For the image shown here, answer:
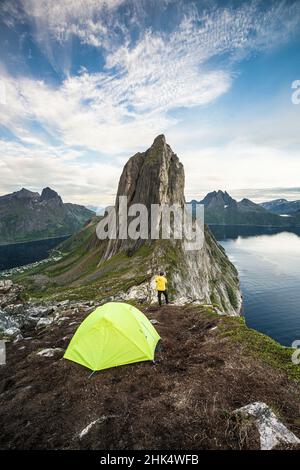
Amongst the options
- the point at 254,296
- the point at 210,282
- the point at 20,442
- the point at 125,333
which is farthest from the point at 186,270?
the point at 20,442

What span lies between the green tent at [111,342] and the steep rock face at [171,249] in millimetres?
51675

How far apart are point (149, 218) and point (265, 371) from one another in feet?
291

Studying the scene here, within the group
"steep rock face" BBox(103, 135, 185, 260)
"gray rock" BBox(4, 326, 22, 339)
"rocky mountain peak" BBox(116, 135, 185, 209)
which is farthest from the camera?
"rocky mountain peak" BBox(116, 135, 185, 209)

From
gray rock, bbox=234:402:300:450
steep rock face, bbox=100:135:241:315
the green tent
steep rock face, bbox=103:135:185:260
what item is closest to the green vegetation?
gray rock, bbox=234:402:300:450

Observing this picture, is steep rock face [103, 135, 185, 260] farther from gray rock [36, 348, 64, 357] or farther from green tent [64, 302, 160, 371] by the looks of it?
green tent [64, 302, 160, 371]

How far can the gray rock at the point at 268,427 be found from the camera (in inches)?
330

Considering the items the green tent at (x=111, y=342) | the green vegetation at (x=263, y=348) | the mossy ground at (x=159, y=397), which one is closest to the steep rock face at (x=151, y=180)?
the green vegetation at (x=263, y=348)

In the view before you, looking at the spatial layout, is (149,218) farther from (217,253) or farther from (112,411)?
(112,411)

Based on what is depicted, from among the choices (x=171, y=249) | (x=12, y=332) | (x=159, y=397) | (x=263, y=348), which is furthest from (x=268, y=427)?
(x=171, y=249)

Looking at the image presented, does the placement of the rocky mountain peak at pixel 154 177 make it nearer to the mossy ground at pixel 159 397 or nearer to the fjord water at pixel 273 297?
the fjord water at pixel 273 297

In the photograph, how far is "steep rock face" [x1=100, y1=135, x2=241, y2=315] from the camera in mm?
77750

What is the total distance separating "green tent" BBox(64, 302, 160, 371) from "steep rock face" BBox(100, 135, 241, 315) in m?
51.7

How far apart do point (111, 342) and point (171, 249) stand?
71034 millimetres

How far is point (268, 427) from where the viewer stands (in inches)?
348
